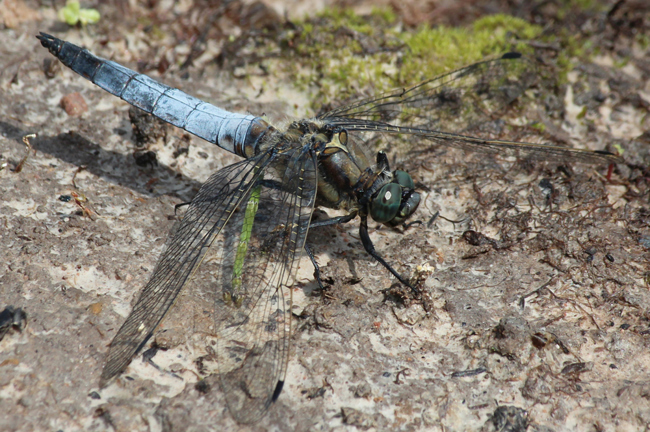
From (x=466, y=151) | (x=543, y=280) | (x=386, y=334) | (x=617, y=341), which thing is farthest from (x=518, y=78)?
(x=386, y=334)

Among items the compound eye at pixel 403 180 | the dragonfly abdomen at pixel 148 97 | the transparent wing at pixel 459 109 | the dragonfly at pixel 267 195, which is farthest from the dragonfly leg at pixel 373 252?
the dragonfly abdomen at pixel 148 97

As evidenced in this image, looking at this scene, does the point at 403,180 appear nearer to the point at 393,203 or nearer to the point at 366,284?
the point at 393,203

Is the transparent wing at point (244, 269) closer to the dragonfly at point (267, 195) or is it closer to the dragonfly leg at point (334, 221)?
the dragonfly at point (267, 195)

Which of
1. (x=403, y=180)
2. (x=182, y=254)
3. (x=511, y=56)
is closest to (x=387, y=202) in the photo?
(x=403, y=180)

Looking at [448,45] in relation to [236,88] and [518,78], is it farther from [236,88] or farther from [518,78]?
[236,88]

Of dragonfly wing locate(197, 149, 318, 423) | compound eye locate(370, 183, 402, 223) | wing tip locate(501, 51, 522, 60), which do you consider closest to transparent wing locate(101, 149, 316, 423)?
dragonfly wing locate(197, 149, 318, 423)

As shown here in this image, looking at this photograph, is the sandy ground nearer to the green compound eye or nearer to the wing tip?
the green compound eye
